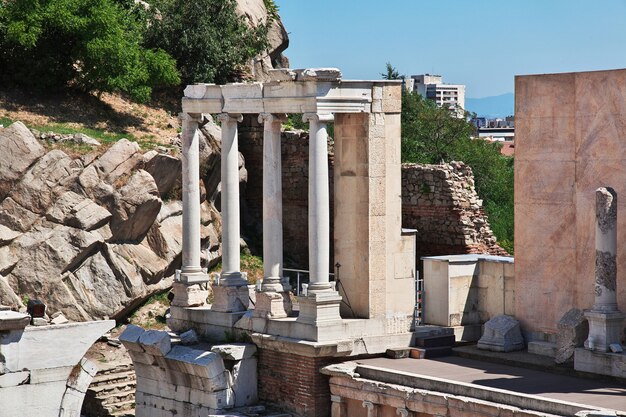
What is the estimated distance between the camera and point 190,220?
94.4 ft

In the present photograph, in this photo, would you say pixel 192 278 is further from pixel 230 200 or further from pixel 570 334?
pixel 570 334

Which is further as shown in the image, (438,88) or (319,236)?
(438,88)

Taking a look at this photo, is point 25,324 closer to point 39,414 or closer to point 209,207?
point 39,414

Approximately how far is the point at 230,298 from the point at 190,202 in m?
2.26

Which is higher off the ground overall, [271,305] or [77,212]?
[77,212]

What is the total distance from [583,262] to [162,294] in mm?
14099

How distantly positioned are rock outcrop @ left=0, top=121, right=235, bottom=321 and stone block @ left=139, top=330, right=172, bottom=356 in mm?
6133

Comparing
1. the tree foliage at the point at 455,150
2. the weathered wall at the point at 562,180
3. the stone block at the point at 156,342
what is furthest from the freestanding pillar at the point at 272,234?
the tree foliage at the point at 455,150

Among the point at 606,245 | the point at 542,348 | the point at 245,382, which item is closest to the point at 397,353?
the point at 542,348

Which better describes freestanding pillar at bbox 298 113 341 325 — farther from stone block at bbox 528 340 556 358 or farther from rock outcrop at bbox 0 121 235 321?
rock outcrop at bbox 0 121 235 321

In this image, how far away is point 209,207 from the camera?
125ft

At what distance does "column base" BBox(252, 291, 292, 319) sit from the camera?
26344 mm

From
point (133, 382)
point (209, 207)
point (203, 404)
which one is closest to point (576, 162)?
point (203, 404)

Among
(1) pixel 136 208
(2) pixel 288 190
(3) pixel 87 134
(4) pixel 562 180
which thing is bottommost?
(1) pixel 136 208
